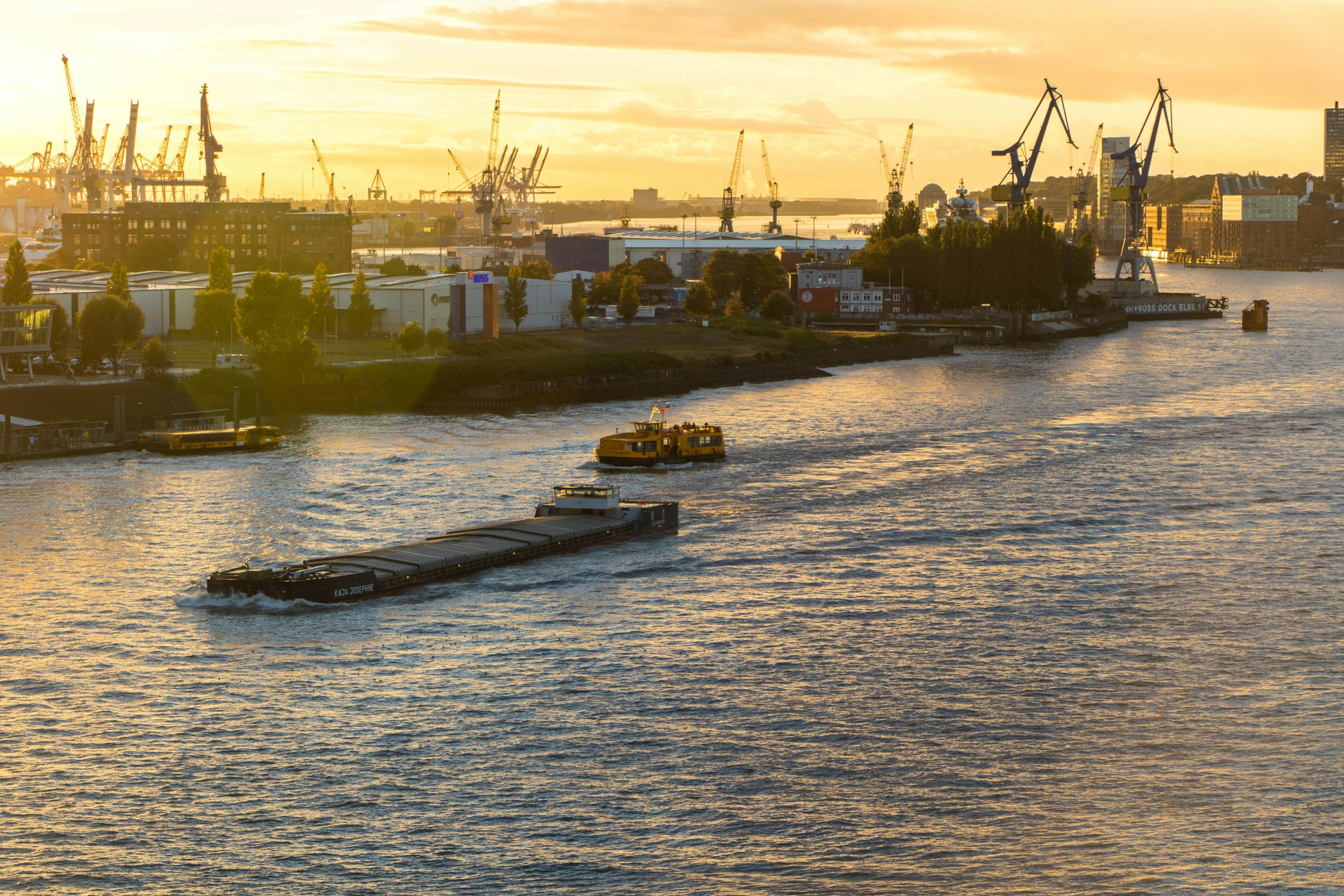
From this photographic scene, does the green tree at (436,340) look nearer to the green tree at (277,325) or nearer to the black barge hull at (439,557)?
the green tree at (277,325)

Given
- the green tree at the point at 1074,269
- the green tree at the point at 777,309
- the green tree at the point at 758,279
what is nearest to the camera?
the green tree at the point at 777,309

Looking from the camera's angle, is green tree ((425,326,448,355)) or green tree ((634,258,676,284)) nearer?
green tree ((425,326,448,355))

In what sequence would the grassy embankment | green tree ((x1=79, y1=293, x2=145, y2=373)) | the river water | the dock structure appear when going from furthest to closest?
1. the dock structure
2. the grassy embankment
3. green tree ((x1=79, y1=293, x2=145, y2=373))
4. the river water

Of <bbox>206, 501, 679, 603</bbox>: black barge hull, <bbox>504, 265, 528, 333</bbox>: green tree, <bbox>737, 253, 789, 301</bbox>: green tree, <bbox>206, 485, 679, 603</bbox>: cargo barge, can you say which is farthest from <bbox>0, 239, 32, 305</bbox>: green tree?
<bbox>737, 253, 789, 301</bbox>: green tree

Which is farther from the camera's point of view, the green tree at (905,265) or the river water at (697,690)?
the green tree at (905,265)

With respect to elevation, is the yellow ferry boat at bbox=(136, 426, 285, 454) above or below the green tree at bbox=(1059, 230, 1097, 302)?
below

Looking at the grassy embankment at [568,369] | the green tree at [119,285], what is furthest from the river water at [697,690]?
the green tree at [119,285]

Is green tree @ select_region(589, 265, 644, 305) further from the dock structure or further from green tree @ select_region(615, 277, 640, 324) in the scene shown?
the dock structure
